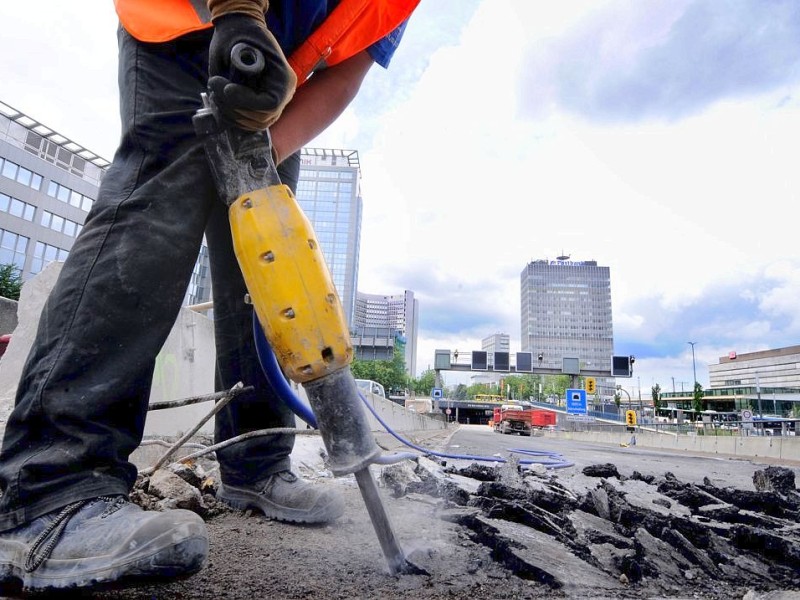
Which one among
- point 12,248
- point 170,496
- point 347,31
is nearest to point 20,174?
point 12,248

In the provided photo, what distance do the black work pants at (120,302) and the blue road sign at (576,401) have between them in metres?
40.3

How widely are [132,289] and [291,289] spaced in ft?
1.30

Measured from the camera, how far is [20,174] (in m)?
34.8

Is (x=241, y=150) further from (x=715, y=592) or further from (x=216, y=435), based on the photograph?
(x=715, y=592)

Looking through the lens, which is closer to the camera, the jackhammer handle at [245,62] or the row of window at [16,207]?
the jackhammer handle at [245,62]

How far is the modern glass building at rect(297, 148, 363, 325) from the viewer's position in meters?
100

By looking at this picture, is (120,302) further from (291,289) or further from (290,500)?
(290,500)

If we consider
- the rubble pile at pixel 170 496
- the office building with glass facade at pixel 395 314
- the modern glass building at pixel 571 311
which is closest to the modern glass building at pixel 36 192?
the rubble pile at pixel 170 496

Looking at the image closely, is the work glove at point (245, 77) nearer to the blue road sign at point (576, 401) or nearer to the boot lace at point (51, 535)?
the boot lace at point (51, 535)

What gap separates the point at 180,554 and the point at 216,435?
103 cm

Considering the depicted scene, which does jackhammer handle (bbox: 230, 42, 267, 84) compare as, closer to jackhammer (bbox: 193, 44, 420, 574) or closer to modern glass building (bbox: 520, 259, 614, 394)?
jackhammer (bbox: 193, 44, 420, 574)

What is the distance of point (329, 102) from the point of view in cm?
163

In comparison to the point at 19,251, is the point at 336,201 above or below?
above

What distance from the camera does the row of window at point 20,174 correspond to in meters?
33.6
